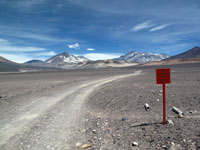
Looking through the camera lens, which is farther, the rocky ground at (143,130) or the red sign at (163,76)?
the red sign at (163,76)

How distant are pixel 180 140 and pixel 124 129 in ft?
6.40

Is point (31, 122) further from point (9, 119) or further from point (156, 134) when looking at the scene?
point (156, 134)

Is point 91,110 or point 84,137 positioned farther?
point 91,110

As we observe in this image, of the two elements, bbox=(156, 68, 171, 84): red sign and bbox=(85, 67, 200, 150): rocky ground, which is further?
bbox=(156, 68, 171, 84): red sign

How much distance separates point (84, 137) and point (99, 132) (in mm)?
646

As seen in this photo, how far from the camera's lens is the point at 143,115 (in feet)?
23.9

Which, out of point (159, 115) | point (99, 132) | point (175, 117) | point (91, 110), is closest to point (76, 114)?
point (91, 110)

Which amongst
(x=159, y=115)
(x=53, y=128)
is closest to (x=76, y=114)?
(x=53, y=128)

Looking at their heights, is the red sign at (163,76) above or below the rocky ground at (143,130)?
above

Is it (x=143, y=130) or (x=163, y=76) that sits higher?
(x=163, y=76)

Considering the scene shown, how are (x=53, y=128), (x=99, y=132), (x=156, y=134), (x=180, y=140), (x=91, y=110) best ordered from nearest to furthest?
(x=180, y=140) → (x=156, y=134) → (x=99, y=132) → (x=53, y=128) → (x=91, y=110)

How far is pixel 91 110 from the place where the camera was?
8609 mm

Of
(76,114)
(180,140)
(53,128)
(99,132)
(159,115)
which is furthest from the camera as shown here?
(76,114)

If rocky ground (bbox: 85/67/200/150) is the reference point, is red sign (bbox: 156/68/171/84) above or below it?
above
